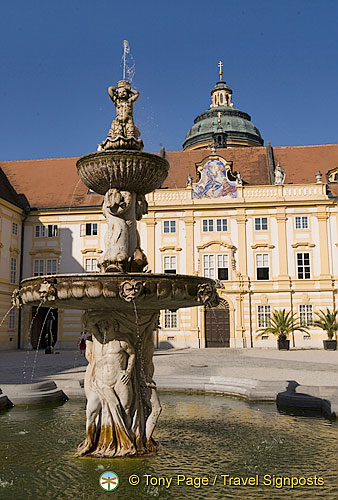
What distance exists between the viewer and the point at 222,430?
8797 mm

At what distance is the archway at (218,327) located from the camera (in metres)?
33.7

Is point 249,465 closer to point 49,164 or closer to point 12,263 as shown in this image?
point 12,263

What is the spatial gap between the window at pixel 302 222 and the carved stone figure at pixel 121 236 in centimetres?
2811

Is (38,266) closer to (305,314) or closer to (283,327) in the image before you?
(283,327)

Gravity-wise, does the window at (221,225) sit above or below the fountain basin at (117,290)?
above

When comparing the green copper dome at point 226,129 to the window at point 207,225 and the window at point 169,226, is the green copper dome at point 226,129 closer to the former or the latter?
the window at point 207,225

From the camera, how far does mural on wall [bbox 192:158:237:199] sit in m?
35.4

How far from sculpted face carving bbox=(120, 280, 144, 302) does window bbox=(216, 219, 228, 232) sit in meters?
29.4

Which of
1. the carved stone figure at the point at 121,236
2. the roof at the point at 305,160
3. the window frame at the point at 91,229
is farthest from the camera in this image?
the roof at the point at 305,160

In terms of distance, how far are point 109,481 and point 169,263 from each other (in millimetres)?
29411

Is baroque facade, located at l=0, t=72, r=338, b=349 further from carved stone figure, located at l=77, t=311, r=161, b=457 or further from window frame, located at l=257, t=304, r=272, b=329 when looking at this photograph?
carved stone figure, located at l=77, t=311, r=161, b=457

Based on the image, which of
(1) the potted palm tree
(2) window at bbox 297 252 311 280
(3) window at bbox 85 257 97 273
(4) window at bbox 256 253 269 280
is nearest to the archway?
(4) window at bbox 256 253 269 280

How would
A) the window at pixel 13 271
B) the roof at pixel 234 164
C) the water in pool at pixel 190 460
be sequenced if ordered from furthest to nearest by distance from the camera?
the roof at pixel 234 164 < the window at pixel 13 271 < the water in pool at pixel 190 460

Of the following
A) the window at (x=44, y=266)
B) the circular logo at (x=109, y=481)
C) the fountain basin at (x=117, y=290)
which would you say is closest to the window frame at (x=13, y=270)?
the window at (x=44, y=266)
